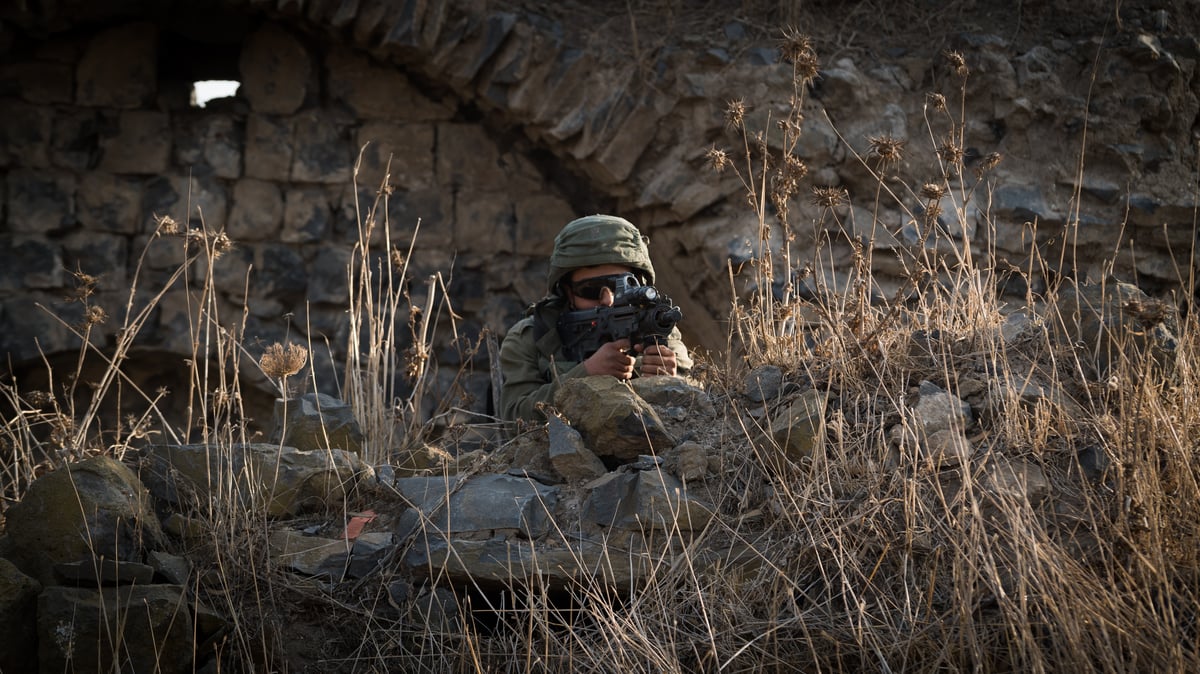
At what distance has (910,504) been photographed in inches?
82.0

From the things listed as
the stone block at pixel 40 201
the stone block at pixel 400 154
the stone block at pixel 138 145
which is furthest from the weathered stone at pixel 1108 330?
the stone block at pixel 40 201

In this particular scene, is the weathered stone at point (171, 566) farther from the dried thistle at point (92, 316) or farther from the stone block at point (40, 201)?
the stone block at point (40, 201)

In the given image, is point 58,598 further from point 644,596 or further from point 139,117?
point 139,117

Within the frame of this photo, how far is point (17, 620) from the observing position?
6.60ft

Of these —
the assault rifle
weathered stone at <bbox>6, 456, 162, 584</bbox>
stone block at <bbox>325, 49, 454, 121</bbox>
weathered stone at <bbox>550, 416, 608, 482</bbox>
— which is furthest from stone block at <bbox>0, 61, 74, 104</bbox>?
weathered stone at <bbox>550, 416, 608, 482</bbox>

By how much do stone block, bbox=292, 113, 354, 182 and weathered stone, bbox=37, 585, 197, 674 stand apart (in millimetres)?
4116

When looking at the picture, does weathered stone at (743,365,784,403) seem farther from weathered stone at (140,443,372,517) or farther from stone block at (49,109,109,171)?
stone block at (49,109,109,171)

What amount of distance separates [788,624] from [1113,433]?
31.4 inches

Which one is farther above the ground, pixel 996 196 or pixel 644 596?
pixel 996 196

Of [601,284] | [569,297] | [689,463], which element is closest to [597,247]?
[601,284]

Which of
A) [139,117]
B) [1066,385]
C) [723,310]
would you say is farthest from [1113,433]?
[139,117]

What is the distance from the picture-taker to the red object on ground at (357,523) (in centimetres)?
250

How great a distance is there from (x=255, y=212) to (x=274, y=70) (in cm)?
80

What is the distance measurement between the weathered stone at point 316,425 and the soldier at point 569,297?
0.53 meters
